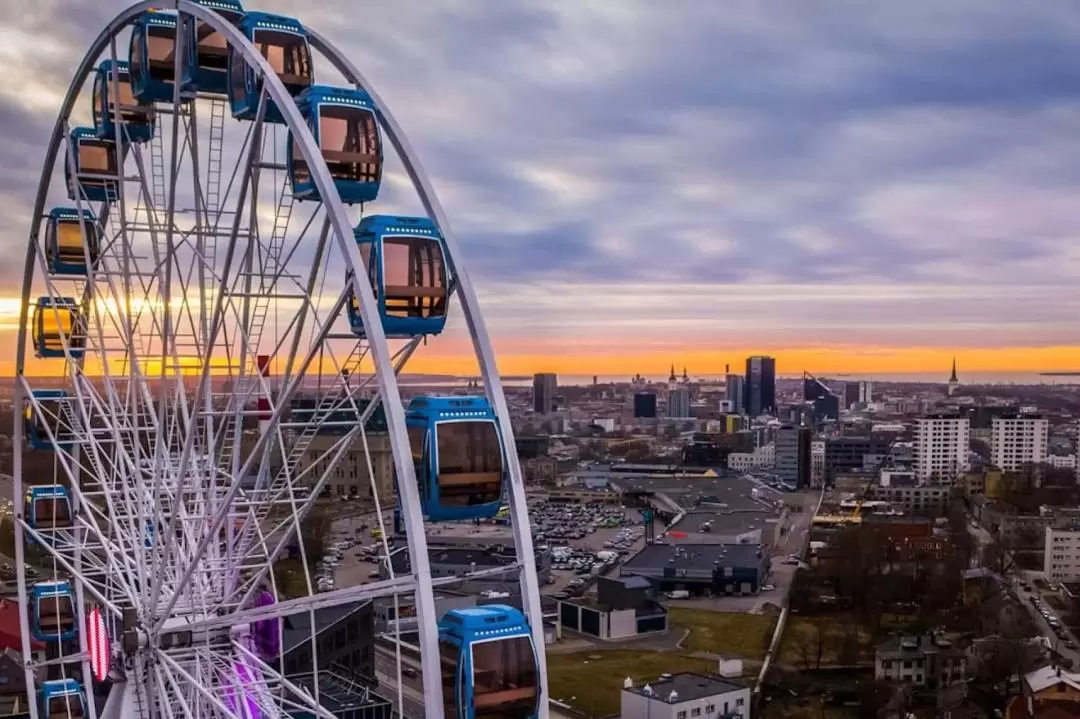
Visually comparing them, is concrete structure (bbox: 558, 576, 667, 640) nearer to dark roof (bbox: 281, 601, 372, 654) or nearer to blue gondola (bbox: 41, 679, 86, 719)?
dark roof (bbox: 281, 601, 372, 654)

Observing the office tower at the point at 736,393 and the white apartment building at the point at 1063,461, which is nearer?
the white apartment building at the point at 1063,461

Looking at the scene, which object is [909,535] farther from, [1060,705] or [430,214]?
[430,214]

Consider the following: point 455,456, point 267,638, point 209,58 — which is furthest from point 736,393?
point 455,456

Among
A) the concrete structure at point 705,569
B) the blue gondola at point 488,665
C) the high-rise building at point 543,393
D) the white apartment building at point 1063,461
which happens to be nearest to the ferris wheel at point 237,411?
A: the blue gondola at point 488,665

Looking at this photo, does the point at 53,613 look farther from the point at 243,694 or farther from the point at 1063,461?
the point at 1063,461

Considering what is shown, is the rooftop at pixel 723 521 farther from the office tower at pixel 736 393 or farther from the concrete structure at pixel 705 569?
the office tower at pixel 736 393

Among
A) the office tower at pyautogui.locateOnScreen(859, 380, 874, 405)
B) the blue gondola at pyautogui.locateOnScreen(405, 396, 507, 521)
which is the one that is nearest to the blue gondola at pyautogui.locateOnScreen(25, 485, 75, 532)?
the blue gondola at pyautogui.locateOnScreen(405, 396, 507, 521)

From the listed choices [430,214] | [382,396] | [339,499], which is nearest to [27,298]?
[430,214]
